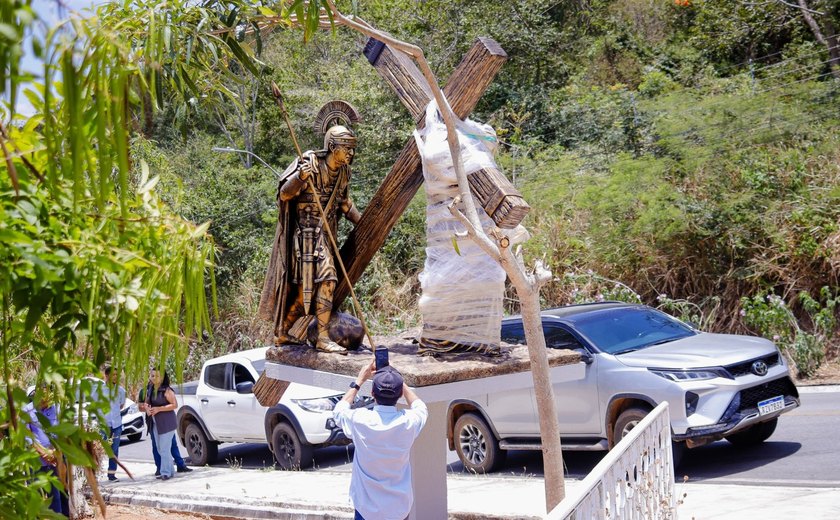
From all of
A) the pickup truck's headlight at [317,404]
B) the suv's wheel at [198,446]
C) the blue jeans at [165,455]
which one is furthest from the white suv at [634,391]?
the suv's wheel at [198,446]

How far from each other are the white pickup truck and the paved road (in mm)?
515

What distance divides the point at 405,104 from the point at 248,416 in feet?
27.3

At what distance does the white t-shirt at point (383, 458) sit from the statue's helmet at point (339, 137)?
6.98ft

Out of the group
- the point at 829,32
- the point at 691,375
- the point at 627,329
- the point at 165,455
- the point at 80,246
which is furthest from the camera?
the point at 829,32

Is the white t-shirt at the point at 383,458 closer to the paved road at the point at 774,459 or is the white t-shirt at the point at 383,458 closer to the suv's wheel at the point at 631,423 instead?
the suv's wheel at the point at 631,423

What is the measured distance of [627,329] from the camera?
1094 centimetres

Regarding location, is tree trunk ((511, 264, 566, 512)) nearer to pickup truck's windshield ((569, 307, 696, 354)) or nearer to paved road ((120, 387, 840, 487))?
paved road ((120, 387, 840, 487))

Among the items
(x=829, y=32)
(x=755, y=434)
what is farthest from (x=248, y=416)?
(x=829, y=32)

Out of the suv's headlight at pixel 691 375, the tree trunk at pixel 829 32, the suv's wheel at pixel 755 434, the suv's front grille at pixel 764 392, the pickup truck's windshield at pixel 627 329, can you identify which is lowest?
the suv's wheel at pixel 755 434

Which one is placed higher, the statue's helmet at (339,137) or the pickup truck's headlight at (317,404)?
the statue's helmet at (339,137)

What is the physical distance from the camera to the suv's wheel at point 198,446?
49.6 ft

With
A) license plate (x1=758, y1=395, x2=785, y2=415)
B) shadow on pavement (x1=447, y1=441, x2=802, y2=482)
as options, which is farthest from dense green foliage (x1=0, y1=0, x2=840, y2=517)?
license plate (x1=758, y1=395, x2=785, y2=415)

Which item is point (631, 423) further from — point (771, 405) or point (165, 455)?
point (165, 455)

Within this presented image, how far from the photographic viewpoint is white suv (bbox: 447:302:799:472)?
949cm
